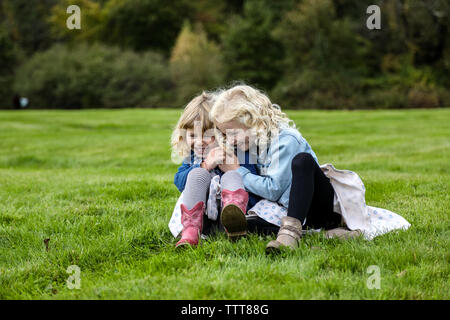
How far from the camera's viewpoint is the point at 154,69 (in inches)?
1273

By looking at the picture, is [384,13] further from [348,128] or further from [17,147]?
[17,147]

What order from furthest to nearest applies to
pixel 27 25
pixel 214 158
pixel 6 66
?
pixel 27 25 < pixel 6 66 < pixel 214 158

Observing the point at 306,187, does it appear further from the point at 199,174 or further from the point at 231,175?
the point at 199,174

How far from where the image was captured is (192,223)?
301cm

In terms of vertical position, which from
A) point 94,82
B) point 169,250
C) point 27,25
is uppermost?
point 27,25

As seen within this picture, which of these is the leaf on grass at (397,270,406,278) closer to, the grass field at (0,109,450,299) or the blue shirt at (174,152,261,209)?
the grass field at (0,109,450,299)

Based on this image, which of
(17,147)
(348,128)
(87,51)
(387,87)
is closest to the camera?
(17,147)

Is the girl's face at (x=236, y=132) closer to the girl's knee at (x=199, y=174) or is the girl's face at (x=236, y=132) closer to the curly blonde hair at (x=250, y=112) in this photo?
the curly blonde hair at (x=250, y=112)

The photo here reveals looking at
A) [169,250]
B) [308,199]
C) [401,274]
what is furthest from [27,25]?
→ [401,274]

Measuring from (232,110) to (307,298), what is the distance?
1.41m

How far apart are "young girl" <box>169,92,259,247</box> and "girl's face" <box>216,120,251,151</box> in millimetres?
133

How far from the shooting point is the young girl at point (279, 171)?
3016 mm

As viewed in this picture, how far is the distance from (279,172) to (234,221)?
451 millimetres
